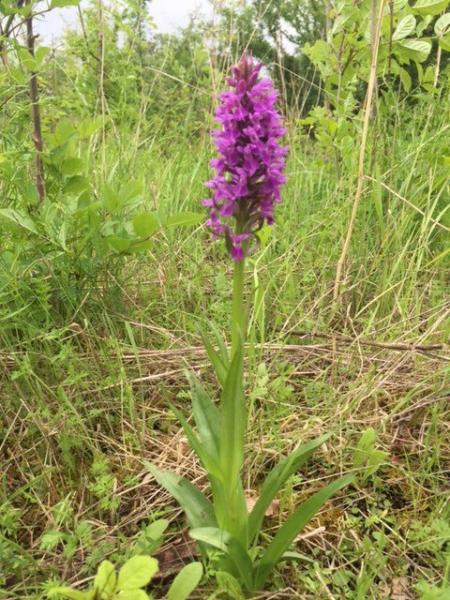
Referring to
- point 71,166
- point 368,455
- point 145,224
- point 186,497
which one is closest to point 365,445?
point 368,455

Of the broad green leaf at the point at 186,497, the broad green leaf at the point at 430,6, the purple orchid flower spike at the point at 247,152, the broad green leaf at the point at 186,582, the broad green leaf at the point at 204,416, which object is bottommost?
the broad green leaf at the point at 186,582

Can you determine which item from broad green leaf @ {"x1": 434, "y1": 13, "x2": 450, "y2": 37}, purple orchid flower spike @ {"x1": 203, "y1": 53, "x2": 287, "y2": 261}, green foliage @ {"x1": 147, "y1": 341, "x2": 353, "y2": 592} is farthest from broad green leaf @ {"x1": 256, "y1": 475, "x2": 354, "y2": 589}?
broad green leaf @ {"x1": 434, "y1": 13, "x2": 450, "y2": 37}

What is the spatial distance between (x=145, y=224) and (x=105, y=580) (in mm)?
1187

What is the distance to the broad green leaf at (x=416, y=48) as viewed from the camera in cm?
254

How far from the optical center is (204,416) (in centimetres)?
142

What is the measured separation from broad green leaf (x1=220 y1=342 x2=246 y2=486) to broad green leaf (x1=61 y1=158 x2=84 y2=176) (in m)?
1.20

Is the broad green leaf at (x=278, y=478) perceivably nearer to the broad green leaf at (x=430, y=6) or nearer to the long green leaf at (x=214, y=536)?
the long green leaf at (x=214, y=536)

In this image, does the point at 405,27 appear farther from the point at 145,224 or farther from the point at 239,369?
the point at 239,369

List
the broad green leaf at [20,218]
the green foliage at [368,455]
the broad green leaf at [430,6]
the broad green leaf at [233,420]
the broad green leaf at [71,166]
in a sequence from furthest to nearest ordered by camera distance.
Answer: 1. the broad green leaf at [430,6]
2. the broad green leaf at [71,166]
3. the broad green leaf at [20,218]
4. the green foliage at [368,455]
5. the broad green leaf at [233,420]

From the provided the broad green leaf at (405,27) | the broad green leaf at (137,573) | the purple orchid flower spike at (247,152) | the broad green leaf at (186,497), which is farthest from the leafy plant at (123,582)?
the broad green leaf at (405,27)

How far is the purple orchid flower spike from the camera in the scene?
1.20m

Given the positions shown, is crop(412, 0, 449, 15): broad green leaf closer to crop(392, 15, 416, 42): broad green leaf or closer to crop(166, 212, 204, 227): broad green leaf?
crop(392, 15, 416, 42): broad green leaf

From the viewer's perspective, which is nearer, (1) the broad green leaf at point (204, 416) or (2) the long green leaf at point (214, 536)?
(2) the long green leaf at point (214, 536)

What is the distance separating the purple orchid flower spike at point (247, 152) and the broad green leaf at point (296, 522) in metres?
0.58
